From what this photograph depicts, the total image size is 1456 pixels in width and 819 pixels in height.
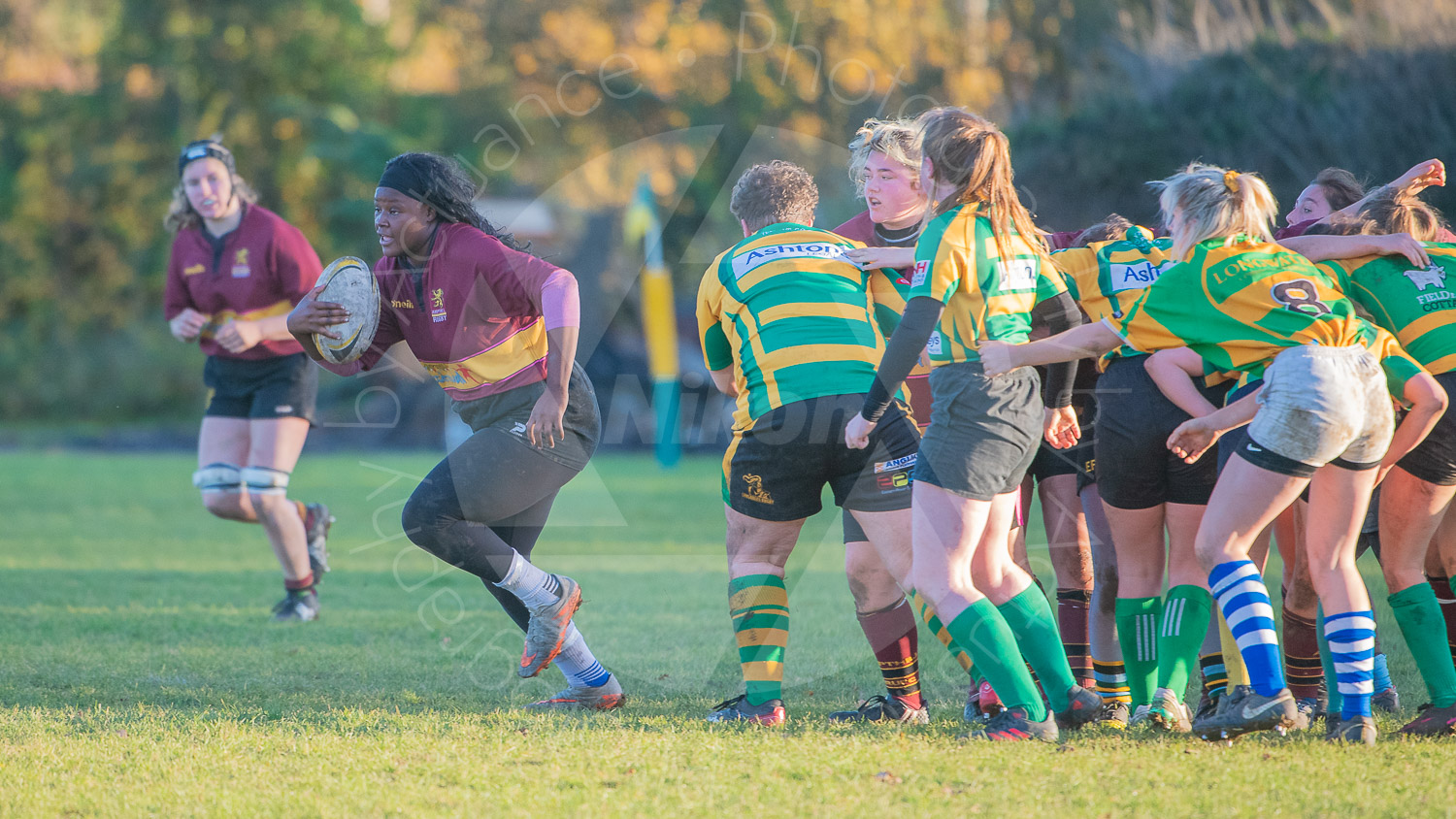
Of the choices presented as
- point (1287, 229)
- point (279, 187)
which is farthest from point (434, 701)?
point (279, 187)

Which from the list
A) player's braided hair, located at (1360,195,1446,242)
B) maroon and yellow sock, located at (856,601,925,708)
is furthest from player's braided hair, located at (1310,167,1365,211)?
maroon and yellow sock, located at (856,601,925,708)

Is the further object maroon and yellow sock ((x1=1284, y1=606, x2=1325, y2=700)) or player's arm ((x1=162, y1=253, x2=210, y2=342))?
player's arm ((x1=162, y1=253, x2=210, y2=342))

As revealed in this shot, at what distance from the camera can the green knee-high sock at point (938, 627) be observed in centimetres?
378

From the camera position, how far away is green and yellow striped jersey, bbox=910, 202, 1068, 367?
3.60 m

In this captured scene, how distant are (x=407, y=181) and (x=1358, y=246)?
3.22 metres

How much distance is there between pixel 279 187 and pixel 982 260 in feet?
87.5

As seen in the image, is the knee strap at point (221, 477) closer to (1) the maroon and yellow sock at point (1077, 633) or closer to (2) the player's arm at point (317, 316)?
(2) the player's arm at point (317, 316)

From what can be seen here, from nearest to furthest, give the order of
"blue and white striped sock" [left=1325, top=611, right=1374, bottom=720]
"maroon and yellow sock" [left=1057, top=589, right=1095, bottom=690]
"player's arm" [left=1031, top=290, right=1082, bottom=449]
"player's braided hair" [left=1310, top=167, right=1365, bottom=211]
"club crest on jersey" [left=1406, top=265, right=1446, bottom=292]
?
"blue and white striped sock" [left=1325, top=611, right=1374, bottom=720]
"player's arm" [left=1031, top=290, right=1082, bottom=449]
"club crest on jersey" [left=1406, top=265, right=1446, bottom=292]
"maroon and yellow sock" [left=1057, top=589, right=1095, bottom=690]
"player's braided hair" [left=1310, top=167, right=1365, bottom=211]

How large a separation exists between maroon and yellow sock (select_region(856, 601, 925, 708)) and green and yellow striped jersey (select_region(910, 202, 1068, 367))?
986 millimetres

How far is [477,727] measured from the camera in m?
4.13

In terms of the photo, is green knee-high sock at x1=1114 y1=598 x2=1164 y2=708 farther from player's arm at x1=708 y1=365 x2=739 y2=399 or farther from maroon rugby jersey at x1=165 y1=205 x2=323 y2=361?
maroon rugby jersey at x1=165 y1=205 x2=323 y2=361

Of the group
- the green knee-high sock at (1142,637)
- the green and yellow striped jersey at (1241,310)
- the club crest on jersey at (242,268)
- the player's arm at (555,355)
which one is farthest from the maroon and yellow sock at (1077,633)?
the club crest on jersey at (242,268)

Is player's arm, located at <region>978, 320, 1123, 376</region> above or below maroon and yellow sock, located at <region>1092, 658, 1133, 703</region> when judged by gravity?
above

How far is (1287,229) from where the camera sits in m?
4.67
